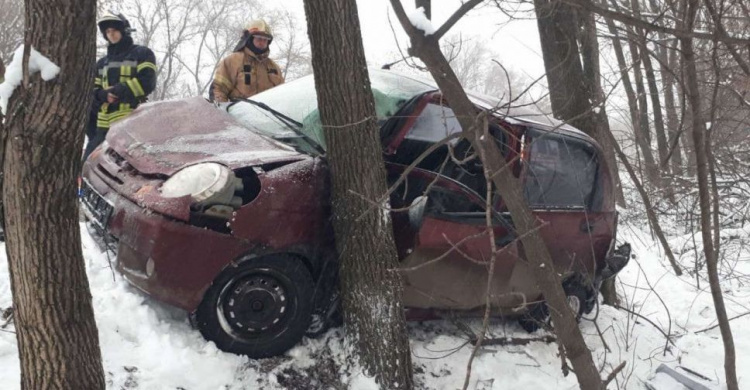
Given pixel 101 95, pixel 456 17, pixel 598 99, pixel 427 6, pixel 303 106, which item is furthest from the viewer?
pixel 598 99

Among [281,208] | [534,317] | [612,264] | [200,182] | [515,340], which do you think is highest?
[200,182]

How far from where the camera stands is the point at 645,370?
4.64 meters

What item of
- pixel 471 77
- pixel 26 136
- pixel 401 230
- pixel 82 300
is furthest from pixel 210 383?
pixel 471 77

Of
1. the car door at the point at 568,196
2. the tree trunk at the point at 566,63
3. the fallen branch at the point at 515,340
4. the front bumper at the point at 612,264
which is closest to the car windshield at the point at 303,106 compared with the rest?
the car door at the point at 568,196

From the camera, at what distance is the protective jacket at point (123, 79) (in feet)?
17.4

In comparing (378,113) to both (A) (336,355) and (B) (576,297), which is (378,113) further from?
(B) (576,297)

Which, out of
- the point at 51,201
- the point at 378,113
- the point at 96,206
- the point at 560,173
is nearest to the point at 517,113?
the point at 560,173

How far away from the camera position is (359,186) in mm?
3383

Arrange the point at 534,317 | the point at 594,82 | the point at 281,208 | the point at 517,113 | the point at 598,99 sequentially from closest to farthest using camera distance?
the point at 281,208 < the point at 517,113 < the point at 534,317 < the point at 598,99 < the point at 594,82

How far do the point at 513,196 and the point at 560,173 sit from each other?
5.88 feet

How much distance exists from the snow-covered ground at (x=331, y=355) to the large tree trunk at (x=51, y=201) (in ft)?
2.33

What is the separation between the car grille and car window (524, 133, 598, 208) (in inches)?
108

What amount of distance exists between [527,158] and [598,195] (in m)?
1.00

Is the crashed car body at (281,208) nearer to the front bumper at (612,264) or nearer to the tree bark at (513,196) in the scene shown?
the tree bark at (513,196)
